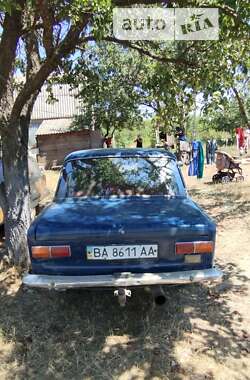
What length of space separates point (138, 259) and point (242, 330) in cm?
129

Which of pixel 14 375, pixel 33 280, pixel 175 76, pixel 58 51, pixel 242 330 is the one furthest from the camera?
pixel 175 76

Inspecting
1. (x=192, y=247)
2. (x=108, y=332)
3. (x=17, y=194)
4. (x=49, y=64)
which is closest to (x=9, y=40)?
(x=49, y=64)

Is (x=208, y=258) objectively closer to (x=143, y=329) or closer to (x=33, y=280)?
(x=143, y=329)

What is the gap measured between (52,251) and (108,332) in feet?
3.34

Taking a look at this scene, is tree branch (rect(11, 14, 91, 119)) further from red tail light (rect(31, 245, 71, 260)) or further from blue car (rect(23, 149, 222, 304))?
red tail light (rect(31, 245, 71, 260))

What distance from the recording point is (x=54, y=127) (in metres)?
32.3

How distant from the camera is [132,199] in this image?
5.15 meters

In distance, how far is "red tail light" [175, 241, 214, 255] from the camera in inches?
163

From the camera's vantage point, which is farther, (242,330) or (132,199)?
(132,199)

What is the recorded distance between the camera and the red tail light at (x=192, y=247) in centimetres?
414

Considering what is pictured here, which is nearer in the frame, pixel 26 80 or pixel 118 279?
pixel 118 279

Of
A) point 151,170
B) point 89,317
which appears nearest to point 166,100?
point 151,170

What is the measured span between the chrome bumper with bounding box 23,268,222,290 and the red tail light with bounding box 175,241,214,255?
195 mm

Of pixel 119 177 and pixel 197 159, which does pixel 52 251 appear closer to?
pixel 119 177
